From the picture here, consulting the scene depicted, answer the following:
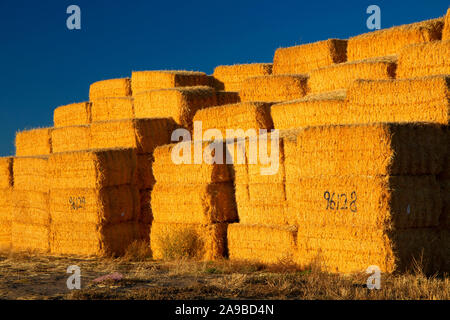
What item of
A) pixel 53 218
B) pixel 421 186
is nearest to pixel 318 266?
pixel 421 186

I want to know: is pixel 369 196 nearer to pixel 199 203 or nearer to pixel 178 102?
pixel 199 203

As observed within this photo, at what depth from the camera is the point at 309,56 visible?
72.1ft

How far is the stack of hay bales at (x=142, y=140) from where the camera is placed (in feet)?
56.8

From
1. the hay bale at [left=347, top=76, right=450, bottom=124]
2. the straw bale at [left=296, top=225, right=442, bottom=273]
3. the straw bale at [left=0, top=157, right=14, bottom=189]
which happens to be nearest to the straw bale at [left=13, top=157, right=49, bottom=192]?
the straw bale at [left=0, top=157, right=14, bottom=189]

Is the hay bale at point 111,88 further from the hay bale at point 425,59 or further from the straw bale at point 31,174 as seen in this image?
the hay bale at point 425,59

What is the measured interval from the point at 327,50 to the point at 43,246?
10.7m

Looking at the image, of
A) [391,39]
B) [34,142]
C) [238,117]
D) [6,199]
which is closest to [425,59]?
[391,39]

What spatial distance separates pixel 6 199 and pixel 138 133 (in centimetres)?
582

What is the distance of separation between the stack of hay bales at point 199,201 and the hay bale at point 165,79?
7.18 meters

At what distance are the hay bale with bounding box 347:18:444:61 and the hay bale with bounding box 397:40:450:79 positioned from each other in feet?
8.26

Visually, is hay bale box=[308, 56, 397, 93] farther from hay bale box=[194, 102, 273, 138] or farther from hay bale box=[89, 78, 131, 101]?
hay bale box=[89, 78, 131, 101]

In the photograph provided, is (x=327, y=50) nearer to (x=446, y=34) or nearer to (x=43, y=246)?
(x=446, y=34)

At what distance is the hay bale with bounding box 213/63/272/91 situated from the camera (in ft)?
80.5

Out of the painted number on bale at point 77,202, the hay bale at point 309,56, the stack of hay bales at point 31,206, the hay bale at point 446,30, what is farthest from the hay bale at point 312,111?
the stack of hay bales at point 31,206
